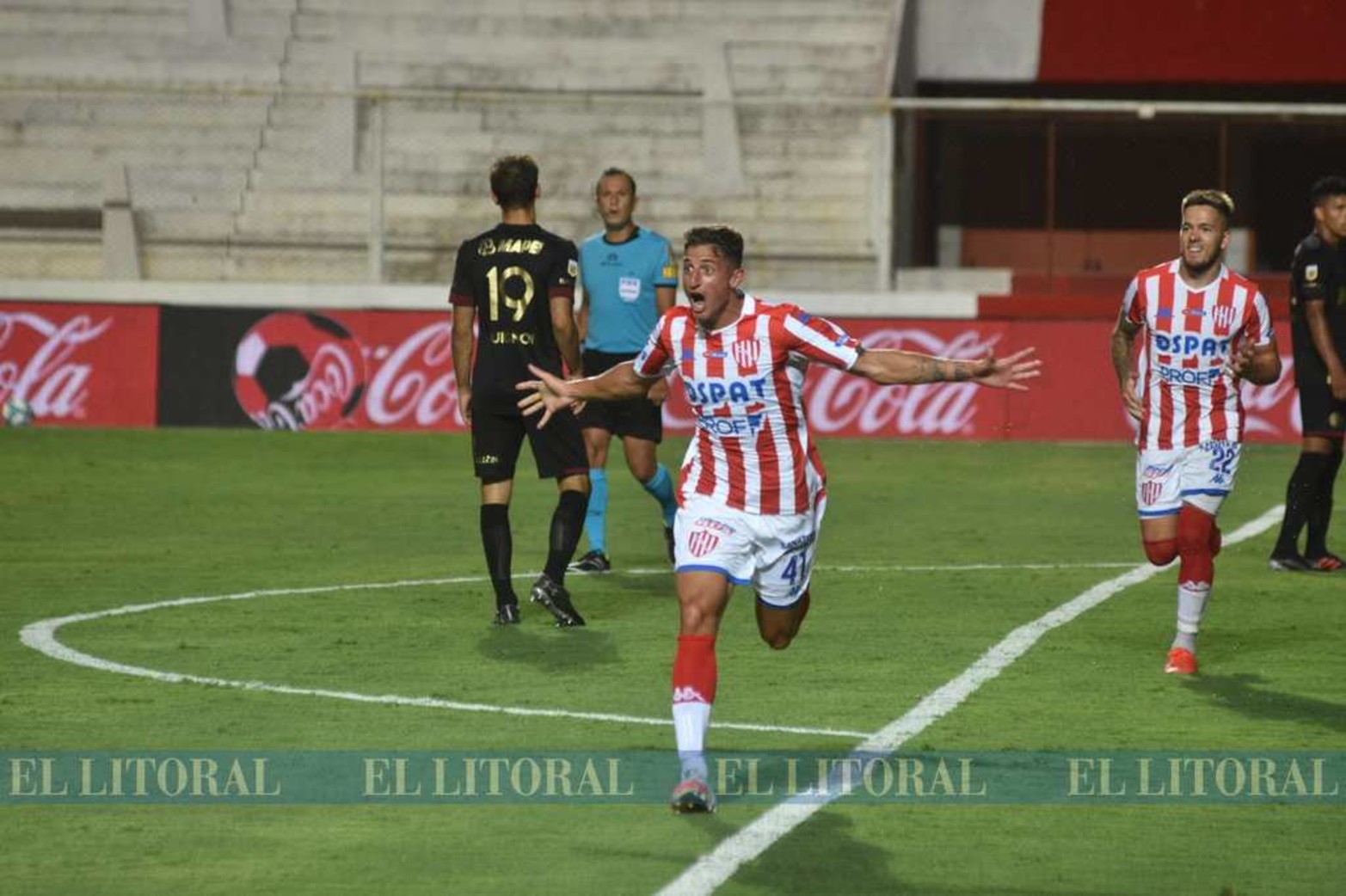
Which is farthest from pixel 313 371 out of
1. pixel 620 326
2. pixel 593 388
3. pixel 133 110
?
pixel 593 388

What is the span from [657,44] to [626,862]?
851 inches

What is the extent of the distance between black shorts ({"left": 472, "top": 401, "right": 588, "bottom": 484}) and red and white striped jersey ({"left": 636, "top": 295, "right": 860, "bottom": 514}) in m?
3.03

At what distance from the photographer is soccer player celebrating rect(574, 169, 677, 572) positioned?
12.8 m

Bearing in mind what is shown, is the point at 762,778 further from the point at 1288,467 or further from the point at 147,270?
the point at 147,270

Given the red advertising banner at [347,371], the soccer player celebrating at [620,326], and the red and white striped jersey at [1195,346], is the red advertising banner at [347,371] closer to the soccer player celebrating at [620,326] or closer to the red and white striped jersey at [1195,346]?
the soccer player celebrating at [620,326]

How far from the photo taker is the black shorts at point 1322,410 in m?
13.0

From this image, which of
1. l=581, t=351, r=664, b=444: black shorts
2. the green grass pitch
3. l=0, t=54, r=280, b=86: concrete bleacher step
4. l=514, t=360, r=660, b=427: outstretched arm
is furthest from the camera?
l=0, t=54, r=280, b=86: concrete bleacher step

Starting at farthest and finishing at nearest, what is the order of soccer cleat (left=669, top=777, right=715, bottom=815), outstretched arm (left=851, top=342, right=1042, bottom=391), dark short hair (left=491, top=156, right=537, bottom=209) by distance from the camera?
dark short hair (left=491, top=156, right=537, bottom=209) < outstretched arm (left=851, top=342, right=1042, bottom=391) < soccer cleat (left=669, top=777, right=715, bottom=815)

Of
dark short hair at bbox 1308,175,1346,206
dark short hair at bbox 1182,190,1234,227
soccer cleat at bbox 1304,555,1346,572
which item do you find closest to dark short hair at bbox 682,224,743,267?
dark short hair at bbox 1182,190,1234,227

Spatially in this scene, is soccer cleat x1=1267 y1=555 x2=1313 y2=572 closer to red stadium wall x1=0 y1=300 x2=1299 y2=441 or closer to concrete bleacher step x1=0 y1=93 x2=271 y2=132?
red stadium wall x1=0 y1=300 x2=1299 y2=441

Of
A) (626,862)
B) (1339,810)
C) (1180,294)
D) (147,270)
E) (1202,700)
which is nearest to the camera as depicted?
(626,862)

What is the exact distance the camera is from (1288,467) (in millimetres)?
19406

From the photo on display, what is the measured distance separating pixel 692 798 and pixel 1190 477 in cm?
366

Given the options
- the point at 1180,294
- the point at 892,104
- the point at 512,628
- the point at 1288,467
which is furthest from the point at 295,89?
the point at 1180,294
